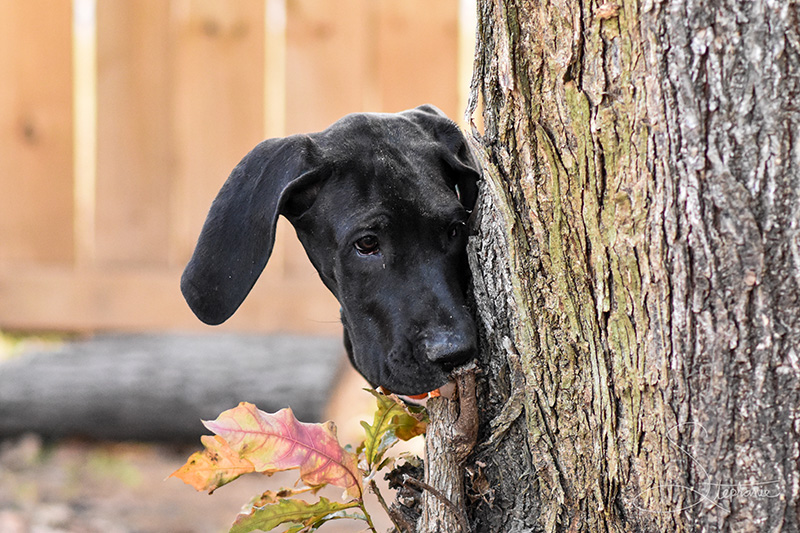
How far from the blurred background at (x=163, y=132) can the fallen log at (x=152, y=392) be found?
37mm

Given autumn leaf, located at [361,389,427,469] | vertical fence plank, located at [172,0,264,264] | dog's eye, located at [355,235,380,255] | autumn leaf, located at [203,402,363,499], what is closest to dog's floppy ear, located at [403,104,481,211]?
dog's eye, located at [355,235,380,255]

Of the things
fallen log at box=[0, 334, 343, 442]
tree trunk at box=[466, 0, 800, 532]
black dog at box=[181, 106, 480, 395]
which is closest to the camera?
tree trunk at box=[466, 0, 800, 532]

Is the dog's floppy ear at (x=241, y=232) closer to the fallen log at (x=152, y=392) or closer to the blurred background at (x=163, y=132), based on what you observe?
the fallen log at (x=152, y=392)

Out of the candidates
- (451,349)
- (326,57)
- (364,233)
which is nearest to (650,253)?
(451,349)

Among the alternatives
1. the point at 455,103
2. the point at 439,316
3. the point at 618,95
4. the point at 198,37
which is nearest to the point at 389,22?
the point at 455,103

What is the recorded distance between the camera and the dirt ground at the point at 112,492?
4.43 metres

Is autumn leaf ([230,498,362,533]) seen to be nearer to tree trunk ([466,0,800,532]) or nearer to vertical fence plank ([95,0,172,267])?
tree trunk ([466,0,800,532])

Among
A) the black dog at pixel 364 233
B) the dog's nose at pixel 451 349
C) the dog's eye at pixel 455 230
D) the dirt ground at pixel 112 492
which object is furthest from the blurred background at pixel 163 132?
the dog's nose at pixel 451 349

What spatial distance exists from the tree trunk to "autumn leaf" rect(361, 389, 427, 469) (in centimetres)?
30

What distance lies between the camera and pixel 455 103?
Answer: 5914 mm

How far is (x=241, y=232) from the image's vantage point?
2.38m

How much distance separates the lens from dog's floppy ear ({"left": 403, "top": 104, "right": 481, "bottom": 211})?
2.53 meters

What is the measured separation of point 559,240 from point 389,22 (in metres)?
4.53
